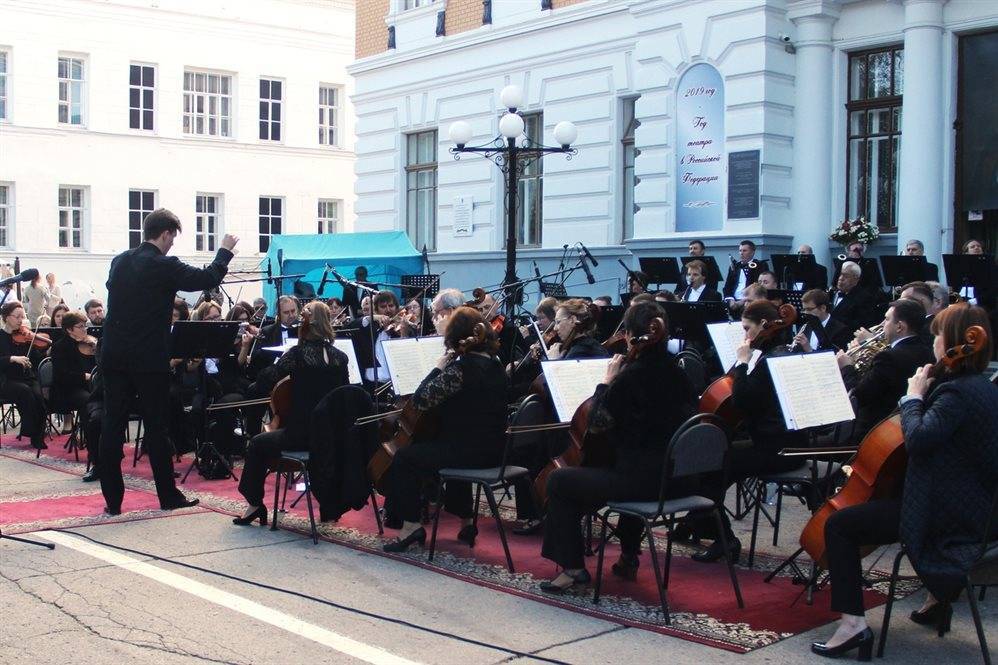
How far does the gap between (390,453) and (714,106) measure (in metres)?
10.3

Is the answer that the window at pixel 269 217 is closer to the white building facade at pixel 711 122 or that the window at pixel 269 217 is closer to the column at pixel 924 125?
the white building facade at pixel 711 122

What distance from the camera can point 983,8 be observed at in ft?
48.0

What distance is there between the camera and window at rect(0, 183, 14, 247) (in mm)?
33312

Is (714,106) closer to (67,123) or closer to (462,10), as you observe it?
(462,10)

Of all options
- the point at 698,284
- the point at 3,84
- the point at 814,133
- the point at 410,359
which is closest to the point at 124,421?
the point at 410,359

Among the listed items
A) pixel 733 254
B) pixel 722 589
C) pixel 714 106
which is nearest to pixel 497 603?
pixel 722 589

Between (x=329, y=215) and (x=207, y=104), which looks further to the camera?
(x=329, y=215)

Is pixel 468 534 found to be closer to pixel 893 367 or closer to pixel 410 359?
pixel 410 359

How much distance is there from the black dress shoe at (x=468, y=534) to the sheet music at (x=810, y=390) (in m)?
2.36

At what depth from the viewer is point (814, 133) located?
1619 cm

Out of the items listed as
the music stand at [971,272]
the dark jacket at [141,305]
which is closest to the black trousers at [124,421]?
the dark jacket at [141,305]

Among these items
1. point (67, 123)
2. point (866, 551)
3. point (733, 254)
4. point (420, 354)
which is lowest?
point (866, 551)

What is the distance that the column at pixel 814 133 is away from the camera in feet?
52.8

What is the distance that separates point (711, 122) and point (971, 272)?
19.0ft
